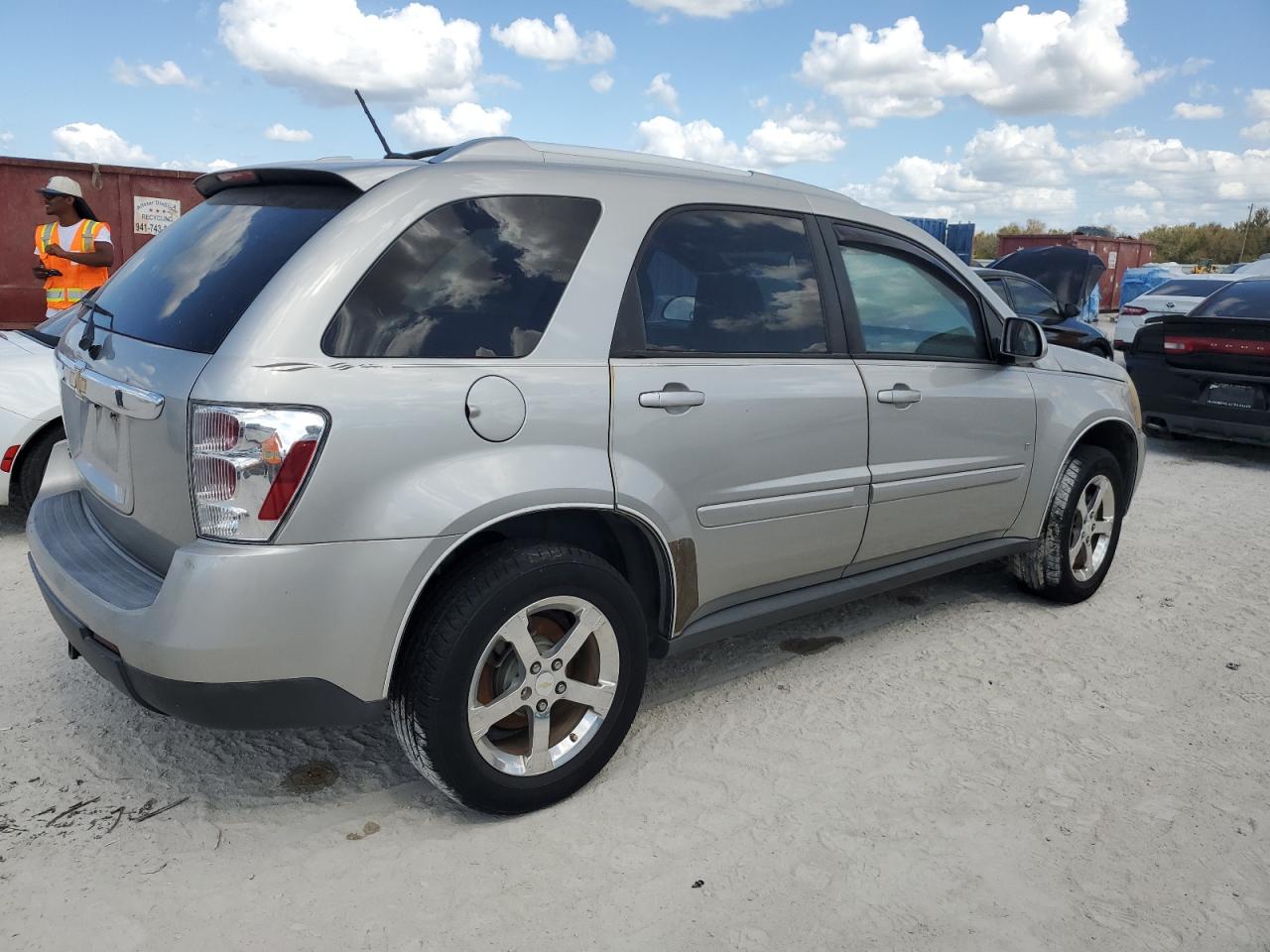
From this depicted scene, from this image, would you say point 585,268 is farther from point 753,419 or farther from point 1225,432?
point 1225,432

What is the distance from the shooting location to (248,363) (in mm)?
2246

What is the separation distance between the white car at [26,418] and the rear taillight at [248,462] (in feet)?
10.2

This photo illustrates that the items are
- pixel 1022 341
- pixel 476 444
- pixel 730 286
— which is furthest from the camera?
pixel 1022 341

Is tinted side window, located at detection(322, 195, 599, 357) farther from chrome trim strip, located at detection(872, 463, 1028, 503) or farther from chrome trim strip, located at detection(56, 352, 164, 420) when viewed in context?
chrome trim strip, located at detection(872, 463, 1028, 503)

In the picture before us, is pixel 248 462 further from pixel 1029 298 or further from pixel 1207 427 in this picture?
pixel 1029 298

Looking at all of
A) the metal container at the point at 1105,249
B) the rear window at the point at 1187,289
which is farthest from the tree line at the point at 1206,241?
the rear window at the point at 1187,289

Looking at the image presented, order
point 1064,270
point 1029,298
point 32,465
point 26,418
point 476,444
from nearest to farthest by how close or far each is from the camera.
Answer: point 476,444, point 26,418, point 32,465, point 1029,298, point 1064,270

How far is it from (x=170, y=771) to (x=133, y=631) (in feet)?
2.76

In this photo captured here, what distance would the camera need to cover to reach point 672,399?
2846mm

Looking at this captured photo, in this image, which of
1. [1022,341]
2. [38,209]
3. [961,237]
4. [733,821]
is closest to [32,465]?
[733,821]

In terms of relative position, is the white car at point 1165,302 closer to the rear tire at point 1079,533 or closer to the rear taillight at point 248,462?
the rear tire at point 1079,533

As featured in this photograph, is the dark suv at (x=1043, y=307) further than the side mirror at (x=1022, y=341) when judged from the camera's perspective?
Yes

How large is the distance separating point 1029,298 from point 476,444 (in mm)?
8805

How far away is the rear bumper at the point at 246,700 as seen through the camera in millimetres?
2309
